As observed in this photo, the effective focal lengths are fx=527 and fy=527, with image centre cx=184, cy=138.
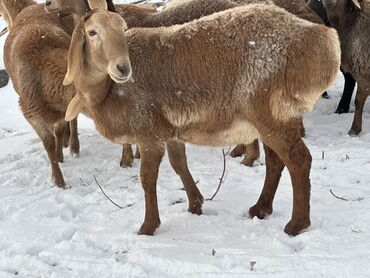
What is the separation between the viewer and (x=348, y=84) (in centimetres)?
832

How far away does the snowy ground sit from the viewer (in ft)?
13.3

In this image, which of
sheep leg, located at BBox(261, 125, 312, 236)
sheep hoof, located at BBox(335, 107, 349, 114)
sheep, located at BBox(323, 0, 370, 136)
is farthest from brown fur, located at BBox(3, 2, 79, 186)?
sheep hoof, located at BBox(335, 107, 349, 114)

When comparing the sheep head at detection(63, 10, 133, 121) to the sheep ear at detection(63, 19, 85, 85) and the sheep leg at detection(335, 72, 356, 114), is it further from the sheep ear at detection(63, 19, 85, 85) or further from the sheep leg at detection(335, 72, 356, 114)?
the sheep leg at detection(335, 72, 356, 114)

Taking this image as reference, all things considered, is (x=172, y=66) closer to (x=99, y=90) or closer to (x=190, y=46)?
(x=190, y=46)

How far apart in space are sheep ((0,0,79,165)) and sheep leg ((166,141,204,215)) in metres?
2.36

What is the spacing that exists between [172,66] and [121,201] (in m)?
1.73

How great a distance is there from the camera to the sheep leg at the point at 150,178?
4.70m

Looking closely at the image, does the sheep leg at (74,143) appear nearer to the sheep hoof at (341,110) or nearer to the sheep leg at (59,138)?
the sheep leg at (59,138)

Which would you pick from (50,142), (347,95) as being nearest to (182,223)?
(50,142)

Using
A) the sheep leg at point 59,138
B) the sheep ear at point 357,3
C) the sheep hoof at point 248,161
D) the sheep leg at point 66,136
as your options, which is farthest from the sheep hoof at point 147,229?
the sheep ear at point 357,3

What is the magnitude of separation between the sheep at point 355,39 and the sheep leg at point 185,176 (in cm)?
307

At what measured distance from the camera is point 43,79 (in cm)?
613

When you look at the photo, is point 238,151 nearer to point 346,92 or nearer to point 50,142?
point 50,142

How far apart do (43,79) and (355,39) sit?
13.9 ft
